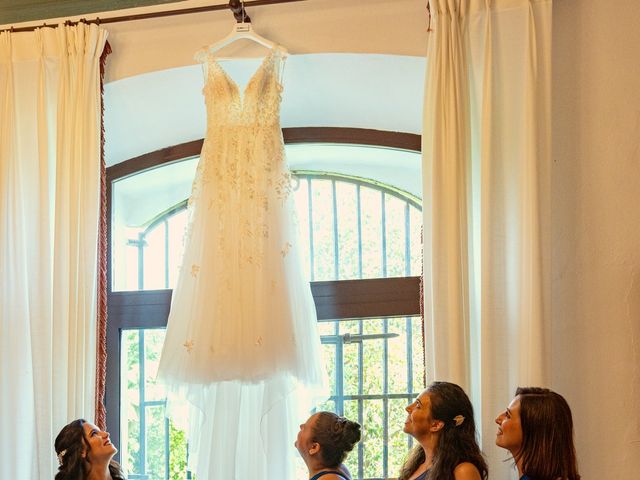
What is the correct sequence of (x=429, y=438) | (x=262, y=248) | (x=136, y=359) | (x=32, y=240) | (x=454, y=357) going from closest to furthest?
1. (x=429, y=438)
2. (x=454, y=357)
3. (x=262, y=248)
4. (x=32, y=240)
5. (x=136, y=359)

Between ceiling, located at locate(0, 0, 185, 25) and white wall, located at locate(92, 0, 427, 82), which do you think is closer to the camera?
white wall, located at locate(92, 0, 427, 82)

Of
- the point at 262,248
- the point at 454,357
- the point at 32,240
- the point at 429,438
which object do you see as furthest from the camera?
the point at 32,240

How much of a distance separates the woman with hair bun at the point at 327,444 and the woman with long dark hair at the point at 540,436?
565mm

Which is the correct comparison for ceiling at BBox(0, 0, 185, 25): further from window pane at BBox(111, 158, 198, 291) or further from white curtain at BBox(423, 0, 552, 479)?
white curtain at BBox(423, 0, 552, 479)

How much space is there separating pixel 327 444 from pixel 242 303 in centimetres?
67

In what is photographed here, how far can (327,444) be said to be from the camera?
3.29 metres

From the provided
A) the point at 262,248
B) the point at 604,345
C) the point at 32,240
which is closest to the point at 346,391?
the point at 262,248

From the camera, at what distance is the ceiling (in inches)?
161

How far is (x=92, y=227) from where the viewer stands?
3.90 meters

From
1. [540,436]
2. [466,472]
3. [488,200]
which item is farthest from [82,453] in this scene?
[488,200]

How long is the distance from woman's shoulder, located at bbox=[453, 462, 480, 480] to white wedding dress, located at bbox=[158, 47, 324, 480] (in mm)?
830

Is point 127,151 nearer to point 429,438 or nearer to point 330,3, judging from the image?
point 330,3

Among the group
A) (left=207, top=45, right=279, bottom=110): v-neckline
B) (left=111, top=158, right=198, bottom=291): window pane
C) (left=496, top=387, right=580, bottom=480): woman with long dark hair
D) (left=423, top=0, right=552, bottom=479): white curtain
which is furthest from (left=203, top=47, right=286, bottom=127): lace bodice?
(left=496, top=387, right=580, bottom=480): woman with long dark hair

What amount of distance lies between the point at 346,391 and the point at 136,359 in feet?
3.21
